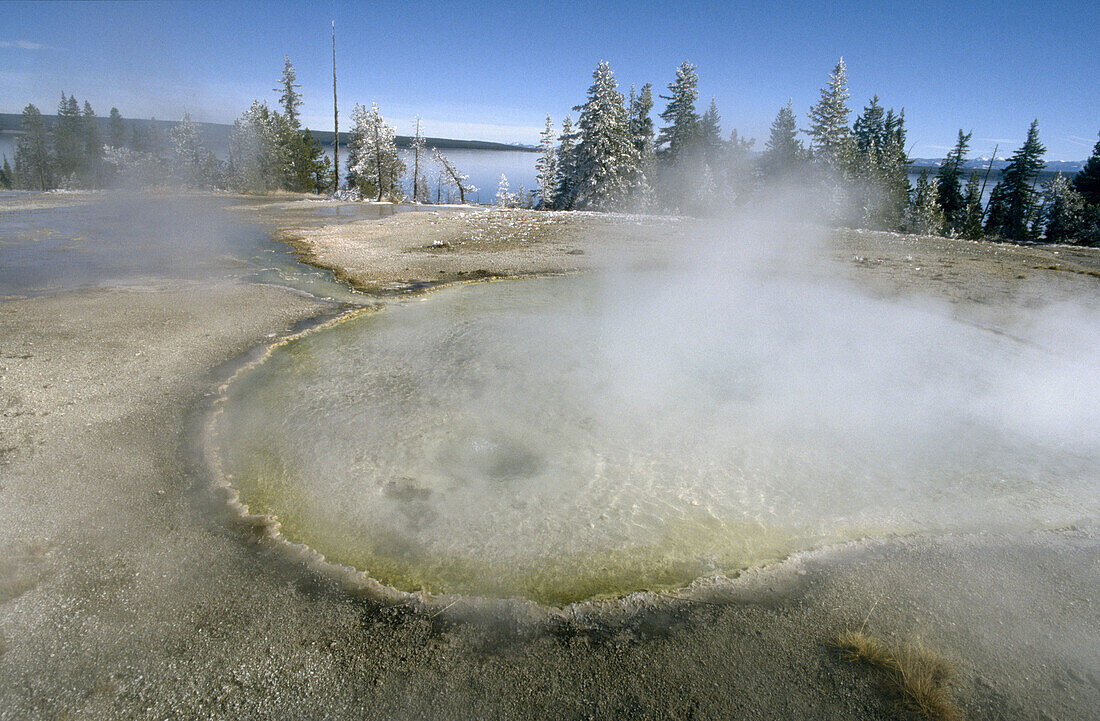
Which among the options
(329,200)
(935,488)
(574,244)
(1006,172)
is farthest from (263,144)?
(1006,172)

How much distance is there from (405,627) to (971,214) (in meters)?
37.9

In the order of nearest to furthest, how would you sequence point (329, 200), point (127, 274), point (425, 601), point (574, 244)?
1. point (425, 601)
2. point (127, 274)
3. point (574, 244)
4. point (329, 200)

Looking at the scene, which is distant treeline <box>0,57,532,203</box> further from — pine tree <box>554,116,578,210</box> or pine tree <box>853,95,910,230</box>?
pine tree <box>853,95,910,230</box>

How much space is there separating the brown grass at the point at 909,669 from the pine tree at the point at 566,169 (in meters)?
28.0

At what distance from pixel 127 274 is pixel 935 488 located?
1226cm

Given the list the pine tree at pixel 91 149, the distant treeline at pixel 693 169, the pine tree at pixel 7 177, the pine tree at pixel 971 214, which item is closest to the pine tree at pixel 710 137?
the distant treeline at pixel 693 169

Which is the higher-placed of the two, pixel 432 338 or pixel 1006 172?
pixel 1006 172

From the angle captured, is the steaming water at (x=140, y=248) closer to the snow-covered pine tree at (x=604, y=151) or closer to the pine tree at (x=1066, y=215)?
the snow-covered pine tree at (x=604, y=151)

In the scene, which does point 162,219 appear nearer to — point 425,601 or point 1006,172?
point 425,601

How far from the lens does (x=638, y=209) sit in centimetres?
2753

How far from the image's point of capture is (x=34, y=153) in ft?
134

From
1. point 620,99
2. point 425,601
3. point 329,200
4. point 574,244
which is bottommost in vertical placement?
point 425,601

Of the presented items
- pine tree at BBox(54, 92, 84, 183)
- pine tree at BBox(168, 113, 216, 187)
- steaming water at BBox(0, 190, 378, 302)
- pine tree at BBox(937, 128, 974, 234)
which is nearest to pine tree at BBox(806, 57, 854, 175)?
pine tree at BBox(937, 128, 974, 234)

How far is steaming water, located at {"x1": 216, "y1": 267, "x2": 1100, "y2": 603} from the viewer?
3486 millimetres
